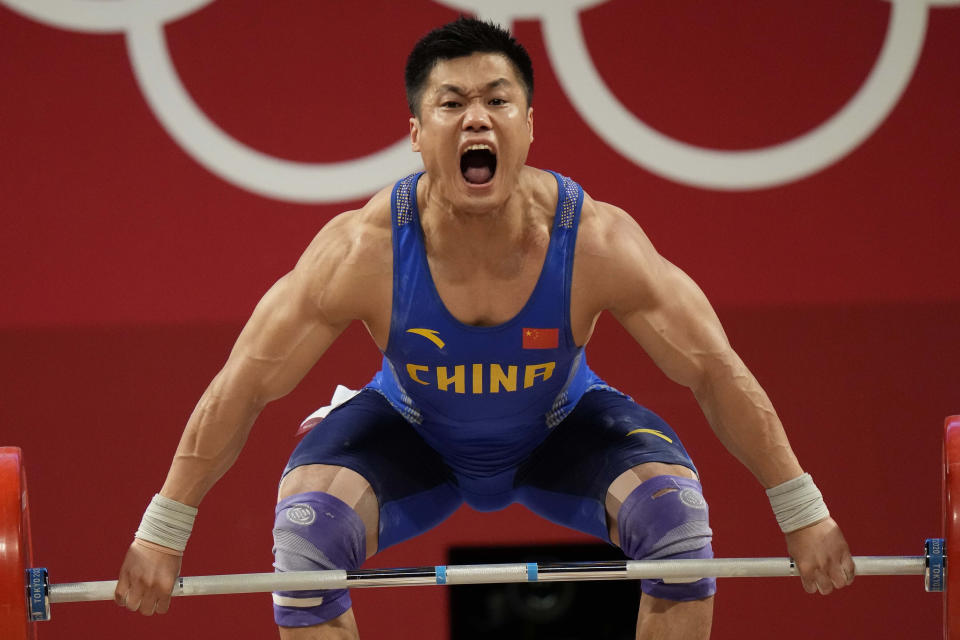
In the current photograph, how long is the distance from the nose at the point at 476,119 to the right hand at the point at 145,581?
0.88 metres

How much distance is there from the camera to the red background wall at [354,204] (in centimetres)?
304

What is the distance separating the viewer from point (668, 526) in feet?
6.68

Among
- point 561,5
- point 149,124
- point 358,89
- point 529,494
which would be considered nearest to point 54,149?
point 149,124

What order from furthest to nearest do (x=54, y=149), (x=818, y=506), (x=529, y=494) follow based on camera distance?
1. (x=54, y=149)
2. (x=529, y=494)
3. (x=818, y=506)

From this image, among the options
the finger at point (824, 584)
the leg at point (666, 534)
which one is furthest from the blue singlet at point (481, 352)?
the finger at point (824, 584)

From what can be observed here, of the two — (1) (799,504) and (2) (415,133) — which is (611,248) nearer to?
(2) (415,133)

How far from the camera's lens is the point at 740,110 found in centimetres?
309

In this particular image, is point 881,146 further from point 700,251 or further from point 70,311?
point 70,311

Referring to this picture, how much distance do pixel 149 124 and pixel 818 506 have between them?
1893mm

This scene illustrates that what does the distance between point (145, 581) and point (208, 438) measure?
256mm

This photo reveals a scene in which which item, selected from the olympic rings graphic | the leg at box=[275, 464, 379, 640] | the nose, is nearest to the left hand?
the leg at box=[275, 464, 379, 640]

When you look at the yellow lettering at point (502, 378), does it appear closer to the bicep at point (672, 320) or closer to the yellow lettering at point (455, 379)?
the yellow lettering at point (455, 379)

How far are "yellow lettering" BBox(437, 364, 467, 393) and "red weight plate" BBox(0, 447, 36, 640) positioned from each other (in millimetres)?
731

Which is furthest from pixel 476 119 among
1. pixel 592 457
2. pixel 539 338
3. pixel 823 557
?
pixel 823 557
